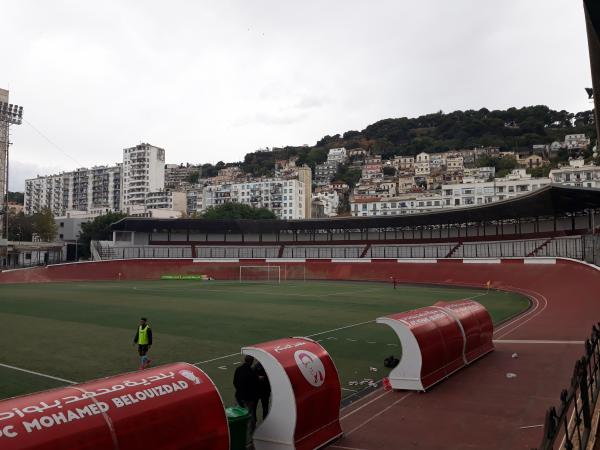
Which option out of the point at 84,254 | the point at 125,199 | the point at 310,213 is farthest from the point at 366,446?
the point at 125,199

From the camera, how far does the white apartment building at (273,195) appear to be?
159 metres

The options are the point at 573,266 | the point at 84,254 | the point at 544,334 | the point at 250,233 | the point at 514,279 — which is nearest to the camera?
the point at 544,334

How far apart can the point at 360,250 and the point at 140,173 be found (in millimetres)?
124409

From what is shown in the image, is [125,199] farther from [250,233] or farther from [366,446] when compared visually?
[366,446]

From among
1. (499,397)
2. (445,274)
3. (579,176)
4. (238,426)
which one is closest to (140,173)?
(579,176)

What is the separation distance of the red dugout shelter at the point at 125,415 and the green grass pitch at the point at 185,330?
5.31 m

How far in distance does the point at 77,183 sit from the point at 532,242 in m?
185

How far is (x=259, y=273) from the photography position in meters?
69.9

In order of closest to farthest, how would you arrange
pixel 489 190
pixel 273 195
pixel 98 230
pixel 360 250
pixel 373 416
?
pixel 373 416
pixel 360 250
pixel 98 230
pixel 489 190
pixel 273 195

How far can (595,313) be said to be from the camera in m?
26.3

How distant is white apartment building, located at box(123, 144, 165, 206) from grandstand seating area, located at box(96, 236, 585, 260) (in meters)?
97.3

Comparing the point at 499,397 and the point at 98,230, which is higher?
the point at 98,230

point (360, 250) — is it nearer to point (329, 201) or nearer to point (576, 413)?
point (576, 413)

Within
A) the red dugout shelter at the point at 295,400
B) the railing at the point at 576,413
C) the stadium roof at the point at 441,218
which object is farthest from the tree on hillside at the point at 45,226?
the railing at the point at 576,413
